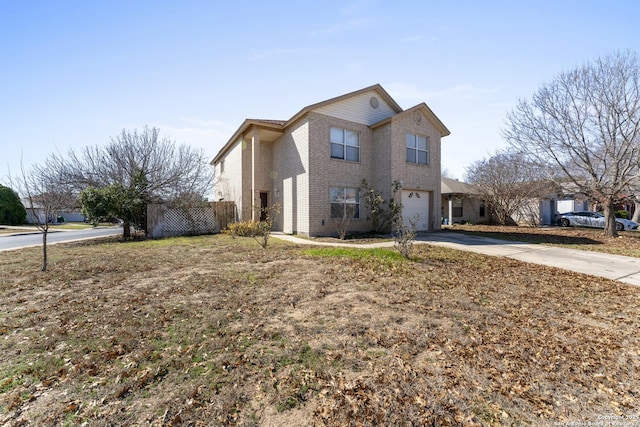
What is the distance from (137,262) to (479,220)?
25423 millimetres

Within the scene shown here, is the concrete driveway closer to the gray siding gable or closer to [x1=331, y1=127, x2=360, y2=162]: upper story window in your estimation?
[x1=331, y1=127, x2=360, y2=162]: upper story window

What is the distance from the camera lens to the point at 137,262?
8211 millimetres

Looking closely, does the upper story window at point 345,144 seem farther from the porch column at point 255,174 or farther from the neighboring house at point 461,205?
the neighboring house at point 461,205

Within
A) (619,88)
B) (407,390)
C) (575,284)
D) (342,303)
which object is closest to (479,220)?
(619,88)

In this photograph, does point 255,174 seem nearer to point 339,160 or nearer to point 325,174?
point 325,174

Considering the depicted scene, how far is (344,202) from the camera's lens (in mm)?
14383

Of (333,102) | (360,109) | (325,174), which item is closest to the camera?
(325,174)

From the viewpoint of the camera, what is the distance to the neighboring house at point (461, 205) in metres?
23.1

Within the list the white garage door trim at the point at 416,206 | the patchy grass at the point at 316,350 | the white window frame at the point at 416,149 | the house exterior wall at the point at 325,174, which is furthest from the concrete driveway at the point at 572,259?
the white window frame at the point at 416,149

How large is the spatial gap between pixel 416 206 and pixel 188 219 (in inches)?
511

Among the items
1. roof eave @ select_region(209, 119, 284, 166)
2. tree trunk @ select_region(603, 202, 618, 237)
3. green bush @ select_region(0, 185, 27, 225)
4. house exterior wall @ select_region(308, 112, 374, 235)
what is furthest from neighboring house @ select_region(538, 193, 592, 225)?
green bush @ select_region(0, 185, 27, 225)

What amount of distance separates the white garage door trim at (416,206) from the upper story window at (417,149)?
1757 millimetres

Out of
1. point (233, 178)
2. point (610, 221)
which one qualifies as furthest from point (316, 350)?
point (610, 221)

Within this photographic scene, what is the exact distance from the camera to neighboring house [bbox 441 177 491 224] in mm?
23141
